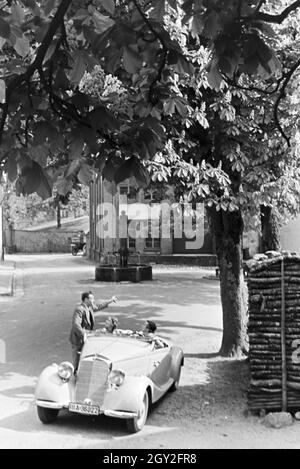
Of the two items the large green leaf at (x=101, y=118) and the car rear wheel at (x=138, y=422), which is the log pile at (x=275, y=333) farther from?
the large green leaf at (x=101, y=118)

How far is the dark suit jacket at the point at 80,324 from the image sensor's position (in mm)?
10414

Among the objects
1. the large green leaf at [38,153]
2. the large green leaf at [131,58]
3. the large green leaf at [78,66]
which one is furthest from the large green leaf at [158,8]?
the large green leaf at [38,153]

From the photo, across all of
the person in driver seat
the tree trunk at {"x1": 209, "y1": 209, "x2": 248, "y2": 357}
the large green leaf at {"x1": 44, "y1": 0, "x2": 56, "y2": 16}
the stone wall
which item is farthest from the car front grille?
the stone wall

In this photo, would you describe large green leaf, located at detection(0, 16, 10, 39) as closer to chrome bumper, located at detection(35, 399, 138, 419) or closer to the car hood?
chrome bumper, located at detection(35, 399, 138, 419)

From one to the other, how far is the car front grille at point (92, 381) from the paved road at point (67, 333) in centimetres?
43

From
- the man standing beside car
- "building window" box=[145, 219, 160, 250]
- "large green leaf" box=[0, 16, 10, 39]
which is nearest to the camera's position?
"large green leaf" box=[0, 16, 10, 39]

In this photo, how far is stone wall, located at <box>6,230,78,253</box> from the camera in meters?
60.2

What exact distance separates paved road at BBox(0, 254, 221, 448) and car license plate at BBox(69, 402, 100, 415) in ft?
0.89

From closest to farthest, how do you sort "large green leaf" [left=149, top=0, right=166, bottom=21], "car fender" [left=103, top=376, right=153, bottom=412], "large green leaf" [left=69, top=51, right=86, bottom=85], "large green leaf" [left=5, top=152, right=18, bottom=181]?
1. "large green leaf" [left=5, top=152, right=18, bottom=181]
2. "large green leaf" [left=69, top=51, right=86, bottom=85]
3. "large green leaf" [left=149, top=0, right=166, bottom=21]
4. "car fender" [left=103, top=376, right=153, bottom=412]

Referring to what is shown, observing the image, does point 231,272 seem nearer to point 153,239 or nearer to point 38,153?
point 38,153

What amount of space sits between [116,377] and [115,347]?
771 mm

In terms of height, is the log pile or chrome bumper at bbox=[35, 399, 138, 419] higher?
the log pile
